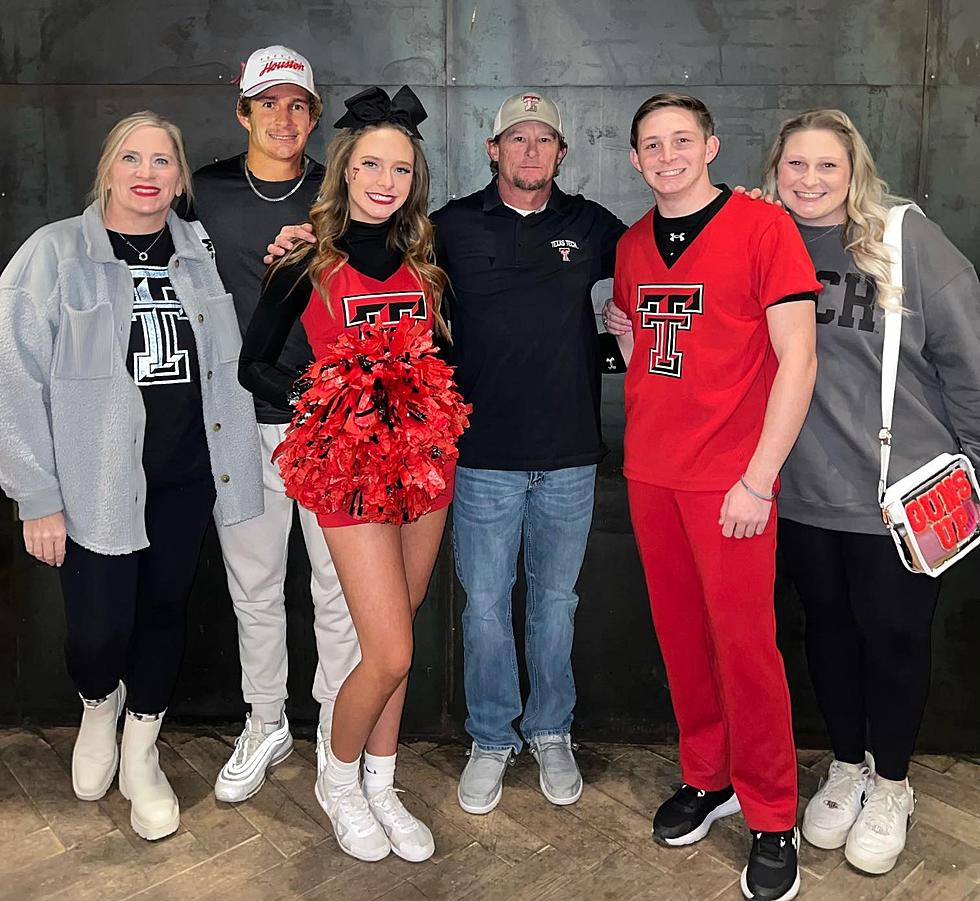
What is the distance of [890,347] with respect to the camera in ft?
8.32

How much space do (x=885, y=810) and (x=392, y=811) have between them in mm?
1454

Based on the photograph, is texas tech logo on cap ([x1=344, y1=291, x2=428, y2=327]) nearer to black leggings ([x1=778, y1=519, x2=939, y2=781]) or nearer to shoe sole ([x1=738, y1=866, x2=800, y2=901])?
black leggings ([x1=778, y1=519, x2=939, y2=781])

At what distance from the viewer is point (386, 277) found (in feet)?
8.63

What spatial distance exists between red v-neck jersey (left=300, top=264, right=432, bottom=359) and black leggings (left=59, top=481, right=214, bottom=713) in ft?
2.20

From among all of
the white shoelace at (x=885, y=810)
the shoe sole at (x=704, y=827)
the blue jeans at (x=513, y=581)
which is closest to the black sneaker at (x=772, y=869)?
the shoe sole at (x=704, y=827)

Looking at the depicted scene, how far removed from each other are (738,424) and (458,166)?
4.90 feet

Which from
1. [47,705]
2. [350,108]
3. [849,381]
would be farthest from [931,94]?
[47,705]

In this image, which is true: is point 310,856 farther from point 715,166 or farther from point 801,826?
point 715,166

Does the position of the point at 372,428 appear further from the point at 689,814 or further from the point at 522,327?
the point at 689,814

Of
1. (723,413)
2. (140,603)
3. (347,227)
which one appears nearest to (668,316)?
(723,413)

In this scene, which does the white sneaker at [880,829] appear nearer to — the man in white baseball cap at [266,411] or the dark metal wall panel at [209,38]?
the man in white baseball cap at [266,411]

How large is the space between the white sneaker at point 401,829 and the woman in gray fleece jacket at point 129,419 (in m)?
0.66

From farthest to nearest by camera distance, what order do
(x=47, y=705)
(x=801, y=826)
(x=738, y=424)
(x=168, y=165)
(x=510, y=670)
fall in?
(x=47, y=705) < (x=510, y=670) < (x=801, y=826) < (x=168, y=165) < (x=738, y=424)

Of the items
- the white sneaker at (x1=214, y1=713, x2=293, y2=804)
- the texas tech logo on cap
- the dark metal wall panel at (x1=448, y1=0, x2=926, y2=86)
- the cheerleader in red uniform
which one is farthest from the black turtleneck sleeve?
the white sneaker at (x1=214, y1=713, x2=293, y2=804)
